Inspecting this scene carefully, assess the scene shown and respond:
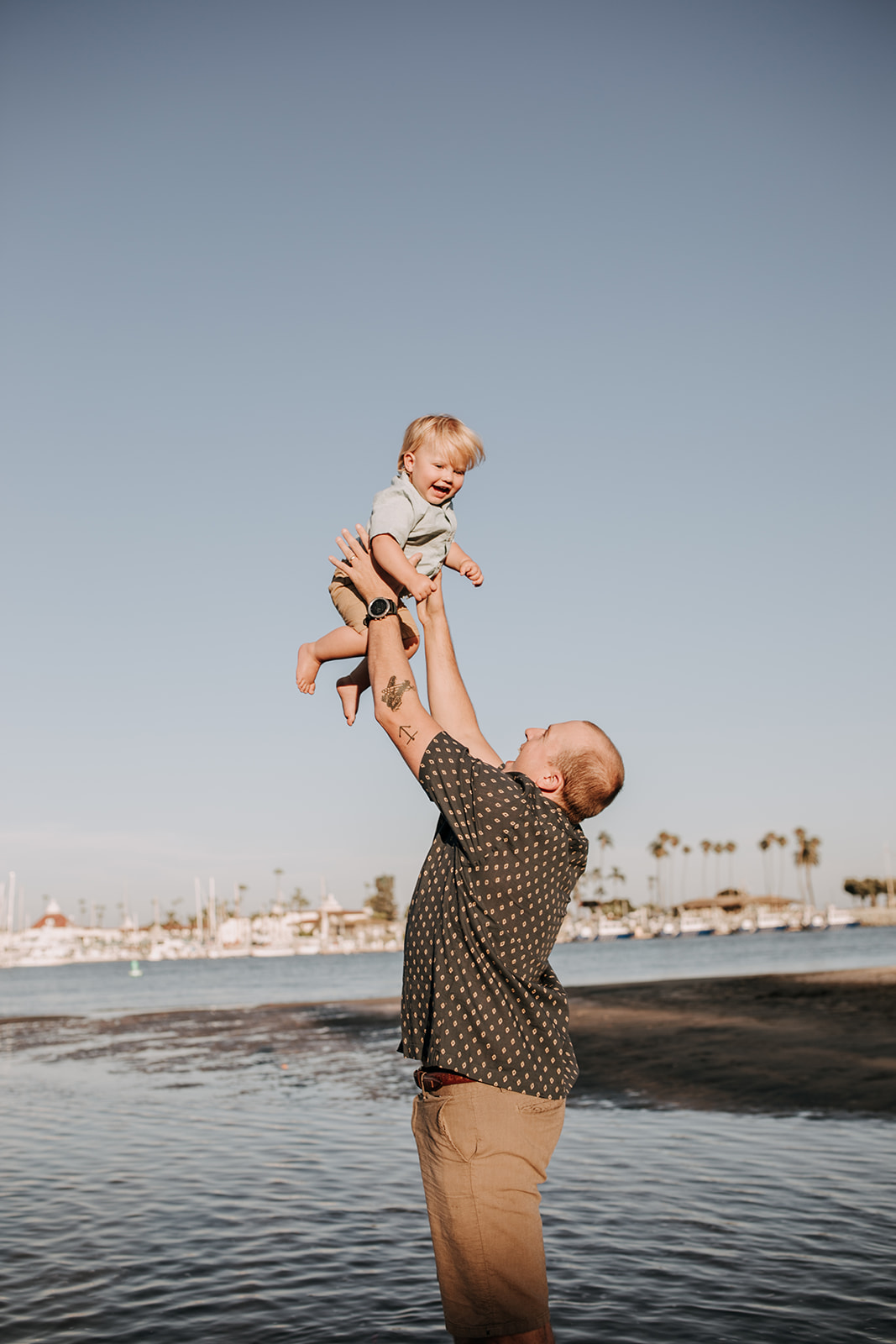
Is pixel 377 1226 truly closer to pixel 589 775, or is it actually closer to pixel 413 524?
pixel 589 775

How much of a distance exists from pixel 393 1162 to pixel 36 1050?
1993cm

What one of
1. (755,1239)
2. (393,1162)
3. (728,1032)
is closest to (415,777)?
(755,1239)

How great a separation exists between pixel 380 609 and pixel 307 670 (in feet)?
2.50

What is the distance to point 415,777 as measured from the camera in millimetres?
3680

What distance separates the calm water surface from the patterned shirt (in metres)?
4.36

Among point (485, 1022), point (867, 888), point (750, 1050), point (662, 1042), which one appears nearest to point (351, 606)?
point (485, 1022)

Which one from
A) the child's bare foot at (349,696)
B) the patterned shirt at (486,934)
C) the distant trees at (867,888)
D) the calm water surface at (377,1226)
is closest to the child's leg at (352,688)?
the child's bare foot at (349,696)

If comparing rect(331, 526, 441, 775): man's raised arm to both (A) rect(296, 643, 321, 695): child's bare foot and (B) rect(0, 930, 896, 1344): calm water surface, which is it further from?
(B) rect(0, 930, 896, 1344): calm water surface

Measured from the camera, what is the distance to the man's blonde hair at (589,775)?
386 centimetres

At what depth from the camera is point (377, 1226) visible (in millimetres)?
9766

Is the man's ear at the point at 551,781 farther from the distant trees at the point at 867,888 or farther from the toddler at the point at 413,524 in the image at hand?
the distant trees at the point at 867,888

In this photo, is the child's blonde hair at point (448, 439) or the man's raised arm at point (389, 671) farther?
the child's blonde hair at point (448, 439)

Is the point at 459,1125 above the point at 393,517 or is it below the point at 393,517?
below

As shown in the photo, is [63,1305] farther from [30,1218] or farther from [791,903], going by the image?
[791,903]
